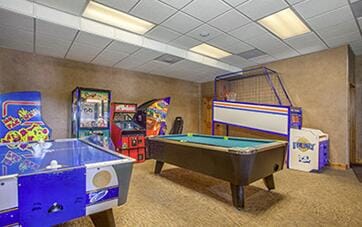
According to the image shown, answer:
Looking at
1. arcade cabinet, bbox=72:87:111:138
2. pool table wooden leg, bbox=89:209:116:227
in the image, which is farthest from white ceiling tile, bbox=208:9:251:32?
pool table wooden leg, bbox=89:209:116:227

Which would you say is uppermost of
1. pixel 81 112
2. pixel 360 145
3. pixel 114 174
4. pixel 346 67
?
pixel 346 67

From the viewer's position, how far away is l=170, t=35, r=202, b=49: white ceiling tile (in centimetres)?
414

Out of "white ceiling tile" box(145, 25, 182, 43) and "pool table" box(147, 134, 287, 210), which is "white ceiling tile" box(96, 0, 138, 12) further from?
"pool table" box(147, 134, 287, 210)

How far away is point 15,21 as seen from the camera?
3068 millimetres

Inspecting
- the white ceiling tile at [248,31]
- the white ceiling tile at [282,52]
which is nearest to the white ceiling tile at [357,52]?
the white ceiling tile at [282,52]

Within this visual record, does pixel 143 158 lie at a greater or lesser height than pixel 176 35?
lesser

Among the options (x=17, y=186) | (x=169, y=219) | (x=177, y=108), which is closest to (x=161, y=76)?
(x=177, y=108)

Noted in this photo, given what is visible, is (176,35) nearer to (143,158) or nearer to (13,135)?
(143,158)

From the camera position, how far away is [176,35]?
398 centimetres

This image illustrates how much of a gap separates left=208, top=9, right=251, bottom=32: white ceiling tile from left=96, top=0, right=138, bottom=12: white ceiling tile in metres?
1.32

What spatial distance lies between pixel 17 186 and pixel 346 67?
5.77 meters

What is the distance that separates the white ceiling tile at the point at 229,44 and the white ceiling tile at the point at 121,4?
1843 millimetres

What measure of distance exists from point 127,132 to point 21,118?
7.04 feet

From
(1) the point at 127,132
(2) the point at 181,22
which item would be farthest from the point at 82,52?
(2) the point at 181,22
